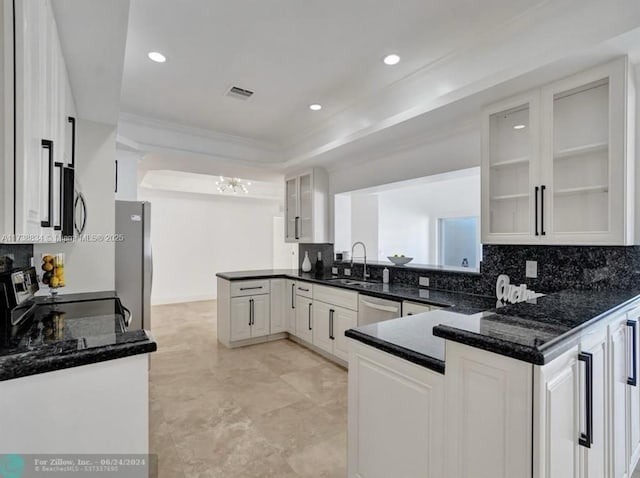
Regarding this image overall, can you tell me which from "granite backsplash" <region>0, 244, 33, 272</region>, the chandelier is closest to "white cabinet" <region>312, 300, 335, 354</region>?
"granite backsplash" <region>0, 244, 33, 272</region>

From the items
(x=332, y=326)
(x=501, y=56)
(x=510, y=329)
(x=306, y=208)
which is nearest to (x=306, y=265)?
(x=306, y=208)

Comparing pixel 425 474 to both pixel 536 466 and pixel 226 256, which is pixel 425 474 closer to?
pixel 536 466

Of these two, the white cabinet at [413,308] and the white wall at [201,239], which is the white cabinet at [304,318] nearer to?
the white cabinet at [413,308]

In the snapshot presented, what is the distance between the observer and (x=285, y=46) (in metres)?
2.45

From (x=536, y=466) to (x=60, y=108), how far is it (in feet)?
8.15

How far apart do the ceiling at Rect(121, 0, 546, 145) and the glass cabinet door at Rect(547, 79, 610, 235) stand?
0.64 m

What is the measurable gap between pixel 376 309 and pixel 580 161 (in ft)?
6.28

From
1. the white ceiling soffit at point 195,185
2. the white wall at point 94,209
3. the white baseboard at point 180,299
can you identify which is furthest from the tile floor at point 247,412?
the white ceiling soffit at point 195,185

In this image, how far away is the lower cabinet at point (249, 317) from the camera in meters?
4.10

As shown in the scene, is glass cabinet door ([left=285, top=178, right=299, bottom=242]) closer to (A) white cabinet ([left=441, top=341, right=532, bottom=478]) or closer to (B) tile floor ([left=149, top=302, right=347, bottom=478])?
(B) tile floor ([left=149, top=302, right=347, bottom=478])

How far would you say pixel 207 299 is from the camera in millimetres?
7465

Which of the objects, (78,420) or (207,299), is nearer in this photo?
(78,420)

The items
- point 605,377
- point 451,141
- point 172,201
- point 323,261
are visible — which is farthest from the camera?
point 172,201

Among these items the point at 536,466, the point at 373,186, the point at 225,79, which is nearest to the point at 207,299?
the point at 373,186
